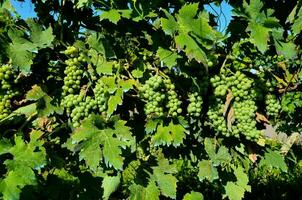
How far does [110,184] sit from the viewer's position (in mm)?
3305

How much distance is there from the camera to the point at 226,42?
289 cm

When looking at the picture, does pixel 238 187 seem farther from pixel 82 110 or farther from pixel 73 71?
pixel 73 71

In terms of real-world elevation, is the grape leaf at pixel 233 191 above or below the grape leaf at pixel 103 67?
below

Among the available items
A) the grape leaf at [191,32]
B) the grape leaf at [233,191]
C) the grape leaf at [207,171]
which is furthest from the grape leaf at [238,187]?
the grape leaf at [191,32]

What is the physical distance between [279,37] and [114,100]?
3.21 ft

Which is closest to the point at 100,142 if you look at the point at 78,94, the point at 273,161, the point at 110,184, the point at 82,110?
the point at 82,110

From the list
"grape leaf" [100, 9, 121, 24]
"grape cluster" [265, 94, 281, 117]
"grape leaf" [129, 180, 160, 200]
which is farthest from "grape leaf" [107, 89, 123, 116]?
"grape cluster" [265, 94, 281, 117]

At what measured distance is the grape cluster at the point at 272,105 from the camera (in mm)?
2865

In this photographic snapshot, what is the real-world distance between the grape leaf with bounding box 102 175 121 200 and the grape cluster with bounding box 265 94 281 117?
1085 millimetres

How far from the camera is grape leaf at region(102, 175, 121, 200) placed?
3.29m

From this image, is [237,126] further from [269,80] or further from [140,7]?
[140,7]

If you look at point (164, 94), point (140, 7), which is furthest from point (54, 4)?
point (164, 94)

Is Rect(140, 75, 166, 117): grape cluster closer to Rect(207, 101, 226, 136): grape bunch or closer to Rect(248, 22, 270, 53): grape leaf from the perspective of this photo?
Rect(207, 101, 226, 136): grape bunch

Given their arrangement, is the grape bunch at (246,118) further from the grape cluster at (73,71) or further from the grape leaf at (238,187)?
the grape cluster at (73,71)
